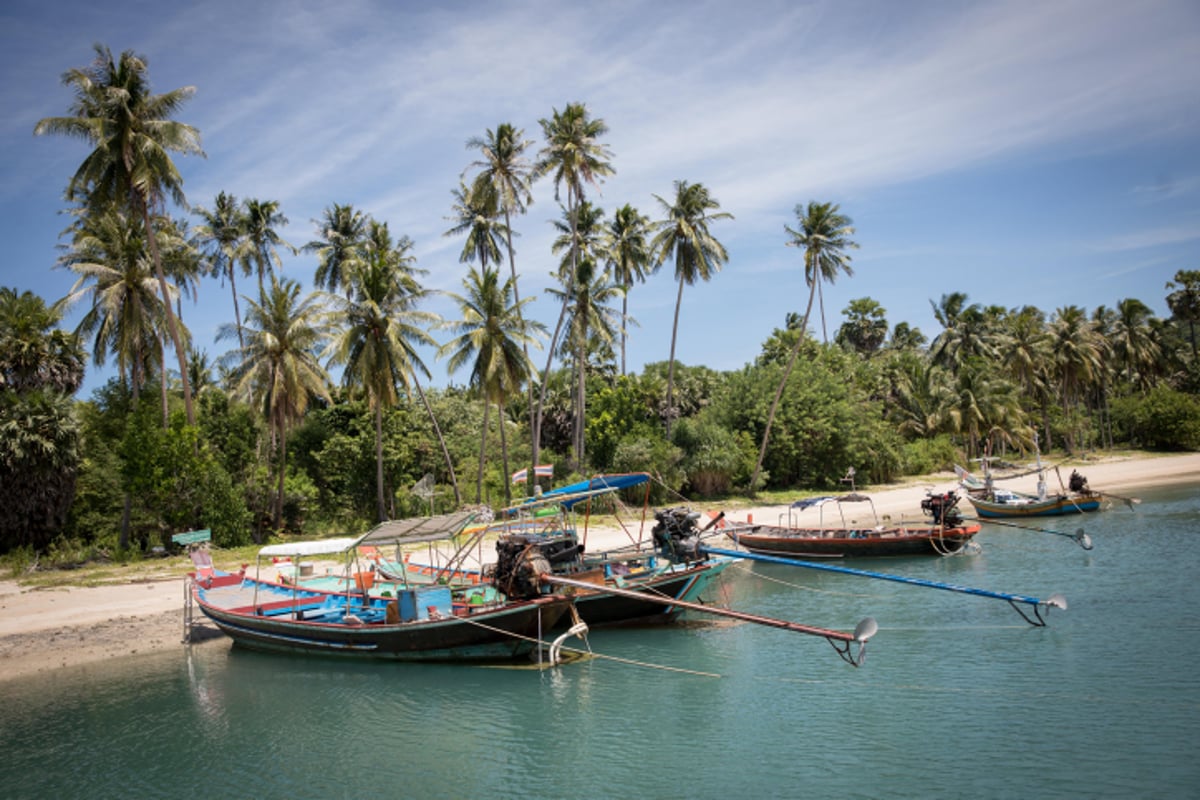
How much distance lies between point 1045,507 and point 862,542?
1267 centimetres

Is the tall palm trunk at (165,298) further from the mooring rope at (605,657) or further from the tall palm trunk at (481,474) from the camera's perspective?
the mooring rope at (605,657)

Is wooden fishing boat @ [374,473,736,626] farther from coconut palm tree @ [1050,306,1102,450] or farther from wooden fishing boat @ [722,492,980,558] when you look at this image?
coconut palm tree @ [1050,306,1102,450]

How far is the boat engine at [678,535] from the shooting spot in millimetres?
21000

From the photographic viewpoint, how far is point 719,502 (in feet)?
144

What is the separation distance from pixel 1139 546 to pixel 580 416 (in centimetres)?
2555

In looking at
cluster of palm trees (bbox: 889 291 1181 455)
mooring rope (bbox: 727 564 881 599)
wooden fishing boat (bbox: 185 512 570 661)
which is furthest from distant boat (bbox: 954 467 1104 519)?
wooden fishing boat (bbox: 185 512 570 661)

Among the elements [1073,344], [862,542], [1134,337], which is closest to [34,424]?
[862,542]

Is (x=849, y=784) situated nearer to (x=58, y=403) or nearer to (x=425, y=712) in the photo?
(x=425, y=712)

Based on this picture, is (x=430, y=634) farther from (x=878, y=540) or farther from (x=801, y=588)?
(x=878, y=540)

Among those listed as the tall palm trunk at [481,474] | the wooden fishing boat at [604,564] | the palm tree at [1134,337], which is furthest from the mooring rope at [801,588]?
the palm tree at [1134,337]

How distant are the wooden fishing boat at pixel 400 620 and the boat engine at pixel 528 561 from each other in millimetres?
290

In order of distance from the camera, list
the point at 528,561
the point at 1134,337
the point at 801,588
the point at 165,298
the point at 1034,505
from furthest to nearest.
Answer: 1. the point at 1134,337
2. the point at 1034,505
3. the point at 165,298
4. the point at 801,588
5. the point at 528,561

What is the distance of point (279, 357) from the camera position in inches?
1430

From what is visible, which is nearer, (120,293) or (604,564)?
(604,564)
